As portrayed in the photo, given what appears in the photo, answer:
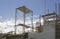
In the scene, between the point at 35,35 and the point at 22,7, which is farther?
the point at 22,7

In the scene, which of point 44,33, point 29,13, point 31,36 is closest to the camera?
point 44,33

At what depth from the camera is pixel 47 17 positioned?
60.5ft

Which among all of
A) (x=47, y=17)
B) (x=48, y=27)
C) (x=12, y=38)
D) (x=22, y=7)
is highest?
(x=22, y=7)

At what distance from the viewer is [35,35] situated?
1734cm

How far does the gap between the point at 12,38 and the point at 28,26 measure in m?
2.93

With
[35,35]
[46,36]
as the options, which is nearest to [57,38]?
[46,36]

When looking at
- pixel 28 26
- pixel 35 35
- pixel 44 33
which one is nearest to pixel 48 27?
pixel 44 33

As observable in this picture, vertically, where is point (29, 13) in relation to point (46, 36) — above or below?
above

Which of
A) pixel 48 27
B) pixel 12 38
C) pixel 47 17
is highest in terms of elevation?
pixel 47 17

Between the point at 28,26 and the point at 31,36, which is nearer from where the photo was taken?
the point at 31,36

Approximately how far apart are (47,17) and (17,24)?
20.2 feet

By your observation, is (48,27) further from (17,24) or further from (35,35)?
(17,24)

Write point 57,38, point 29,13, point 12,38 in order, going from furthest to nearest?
1. point 29,13
2. point 12,38
3. point 57,38

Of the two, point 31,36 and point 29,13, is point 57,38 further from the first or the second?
point 29,13
